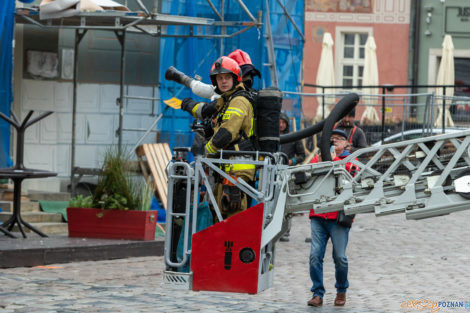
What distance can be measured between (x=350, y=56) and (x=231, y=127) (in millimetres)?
28614

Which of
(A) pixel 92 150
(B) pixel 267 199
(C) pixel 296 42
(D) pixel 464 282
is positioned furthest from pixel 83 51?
(B) pixel 267 199

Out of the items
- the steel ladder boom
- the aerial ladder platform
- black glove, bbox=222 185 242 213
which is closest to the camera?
the steel ladder boom

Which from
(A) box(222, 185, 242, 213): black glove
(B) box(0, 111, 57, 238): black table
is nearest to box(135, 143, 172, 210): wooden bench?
(B) box(0, 111, 57, 238): black table

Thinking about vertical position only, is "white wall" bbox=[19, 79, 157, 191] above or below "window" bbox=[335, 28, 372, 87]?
below

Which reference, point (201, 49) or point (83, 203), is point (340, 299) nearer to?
point (83, 203)

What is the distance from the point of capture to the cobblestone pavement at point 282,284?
8109 millimetres

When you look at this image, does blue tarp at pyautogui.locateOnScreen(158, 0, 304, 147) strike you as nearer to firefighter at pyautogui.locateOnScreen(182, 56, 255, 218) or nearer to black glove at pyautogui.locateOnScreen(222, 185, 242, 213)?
firefighter at pyautogui.locateOnScreen(182, 56, 255, 218)

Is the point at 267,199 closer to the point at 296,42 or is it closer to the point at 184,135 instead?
the point at 184,135

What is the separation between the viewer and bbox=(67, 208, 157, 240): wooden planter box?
1168 cm

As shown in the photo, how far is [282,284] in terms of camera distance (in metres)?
9.66

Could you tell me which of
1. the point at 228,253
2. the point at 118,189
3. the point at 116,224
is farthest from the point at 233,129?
the point at 116,224

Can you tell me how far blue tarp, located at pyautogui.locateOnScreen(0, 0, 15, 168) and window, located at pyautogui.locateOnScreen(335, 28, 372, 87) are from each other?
72.7 feet

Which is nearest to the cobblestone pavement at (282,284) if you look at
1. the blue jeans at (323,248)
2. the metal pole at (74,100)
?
the blue jeans at (323,248)

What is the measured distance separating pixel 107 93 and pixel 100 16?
6.60ft
